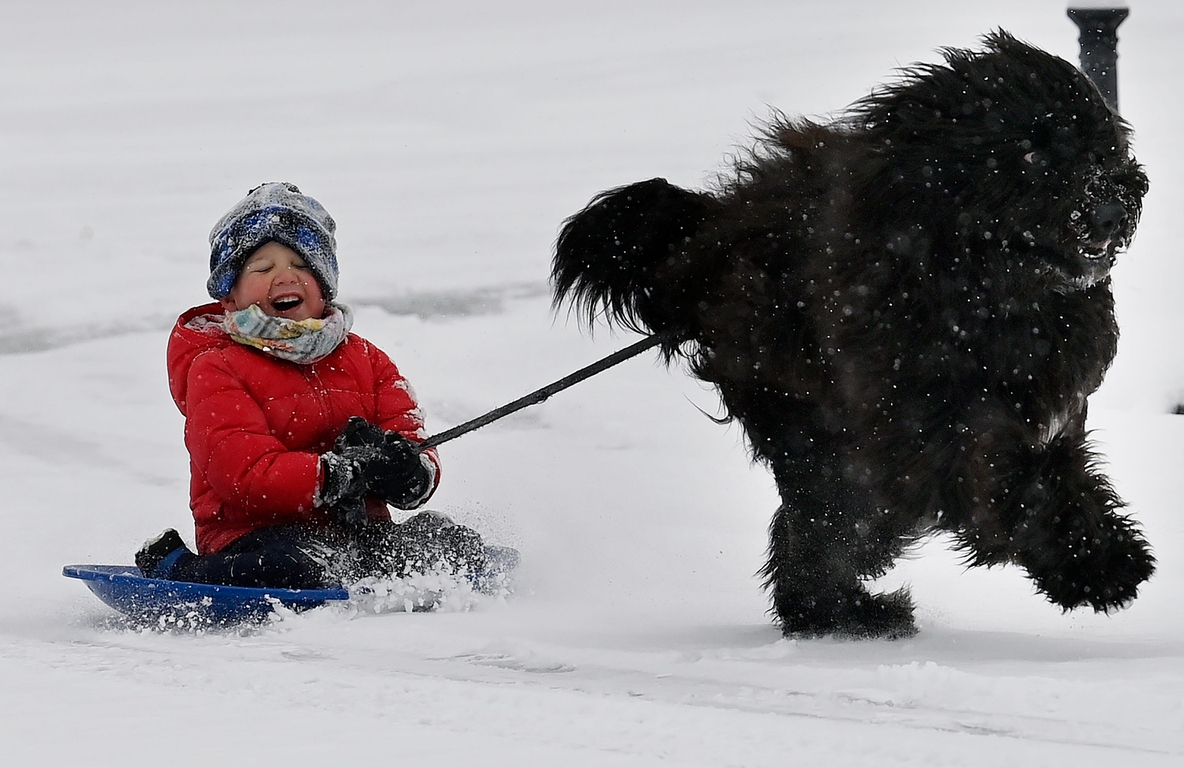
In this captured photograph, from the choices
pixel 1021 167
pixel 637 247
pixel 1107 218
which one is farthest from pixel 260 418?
pixel 1107 218

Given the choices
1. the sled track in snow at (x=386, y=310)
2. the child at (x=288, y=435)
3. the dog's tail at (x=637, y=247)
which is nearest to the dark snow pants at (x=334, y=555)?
the child at (x=288, y=435)

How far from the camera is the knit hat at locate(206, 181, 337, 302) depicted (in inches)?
150

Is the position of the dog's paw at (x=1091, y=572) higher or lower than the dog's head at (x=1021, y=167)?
lower

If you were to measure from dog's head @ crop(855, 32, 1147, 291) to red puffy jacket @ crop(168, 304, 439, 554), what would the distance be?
1603 mm

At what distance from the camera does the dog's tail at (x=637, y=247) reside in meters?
3.54

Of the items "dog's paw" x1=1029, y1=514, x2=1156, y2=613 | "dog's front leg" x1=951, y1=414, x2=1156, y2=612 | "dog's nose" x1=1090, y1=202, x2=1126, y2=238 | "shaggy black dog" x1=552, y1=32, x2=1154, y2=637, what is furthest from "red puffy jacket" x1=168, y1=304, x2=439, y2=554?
"dog's nose" x1=1090, y1=202, x2=1126, y2=238

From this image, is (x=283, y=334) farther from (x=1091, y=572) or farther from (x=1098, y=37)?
(x=1098, y=37)

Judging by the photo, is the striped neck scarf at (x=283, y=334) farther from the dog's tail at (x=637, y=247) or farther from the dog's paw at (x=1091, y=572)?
the dog's paw at (x=1091, y=572)

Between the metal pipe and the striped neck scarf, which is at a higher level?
the metal pipe

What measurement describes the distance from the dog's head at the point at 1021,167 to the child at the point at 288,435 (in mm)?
1515

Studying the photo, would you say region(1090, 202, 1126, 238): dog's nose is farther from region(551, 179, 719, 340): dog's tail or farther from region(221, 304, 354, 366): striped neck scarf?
region(221, 304, 354, 366): striped neck scarf

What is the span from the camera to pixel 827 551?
10.9ft

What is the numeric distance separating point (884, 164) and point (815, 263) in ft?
0.88

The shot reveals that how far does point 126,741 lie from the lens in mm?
2029
